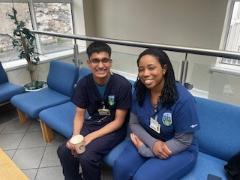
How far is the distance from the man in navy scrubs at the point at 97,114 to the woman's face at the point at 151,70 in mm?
306

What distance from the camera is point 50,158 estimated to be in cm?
209

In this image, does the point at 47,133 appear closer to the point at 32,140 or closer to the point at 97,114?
the point at 32,140

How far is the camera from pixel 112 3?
4242 mm

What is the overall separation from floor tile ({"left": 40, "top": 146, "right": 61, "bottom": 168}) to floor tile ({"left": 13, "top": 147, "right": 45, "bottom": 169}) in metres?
0.05

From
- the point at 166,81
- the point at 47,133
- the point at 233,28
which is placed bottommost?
the point at 47,133

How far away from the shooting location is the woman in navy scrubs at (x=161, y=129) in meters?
1.20

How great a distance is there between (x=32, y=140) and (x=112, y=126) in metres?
1.32

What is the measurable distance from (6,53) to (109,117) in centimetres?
272

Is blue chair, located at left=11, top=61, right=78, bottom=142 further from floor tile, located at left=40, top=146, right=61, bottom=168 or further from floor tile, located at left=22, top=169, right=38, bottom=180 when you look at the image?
floor tile, located at left=22, top=169, right=38, bottom=180

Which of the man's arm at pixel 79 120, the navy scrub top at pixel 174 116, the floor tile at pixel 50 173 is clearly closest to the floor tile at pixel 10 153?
the floor tile at pixel 50 173

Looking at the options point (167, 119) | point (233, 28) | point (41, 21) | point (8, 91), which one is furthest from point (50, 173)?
point (233, 28)

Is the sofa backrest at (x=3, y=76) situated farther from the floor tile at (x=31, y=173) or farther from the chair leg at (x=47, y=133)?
the floor tile at (x=31, y=173)

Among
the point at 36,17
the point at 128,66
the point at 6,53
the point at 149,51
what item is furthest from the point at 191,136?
the point at 36,17

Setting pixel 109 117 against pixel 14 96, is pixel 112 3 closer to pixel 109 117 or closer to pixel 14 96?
pixel 14 96
